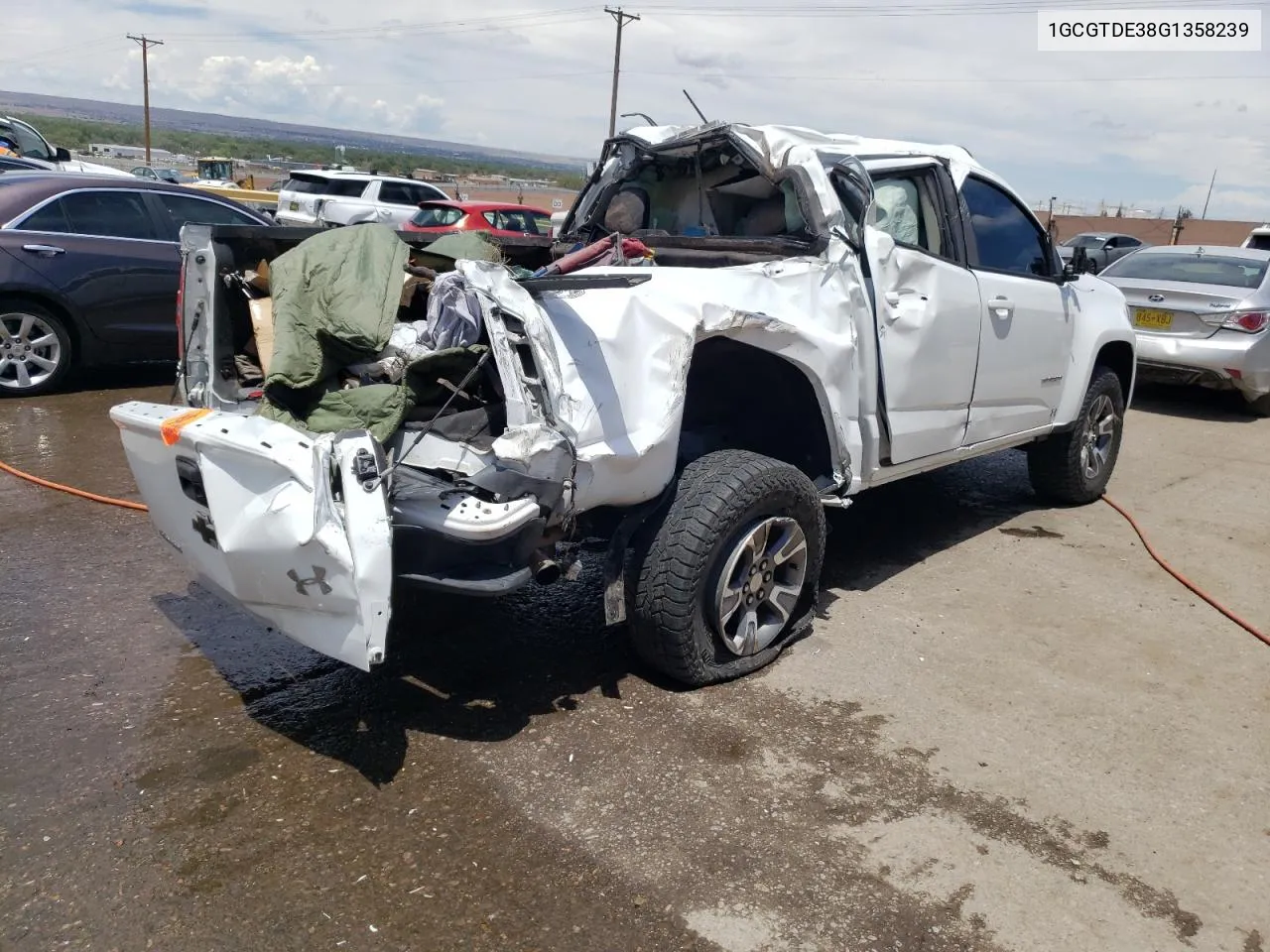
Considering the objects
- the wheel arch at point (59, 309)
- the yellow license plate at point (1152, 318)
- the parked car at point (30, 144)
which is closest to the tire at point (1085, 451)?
the yellow license plate at point (1152, 318)

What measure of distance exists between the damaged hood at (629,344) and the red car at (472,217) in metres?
13.5

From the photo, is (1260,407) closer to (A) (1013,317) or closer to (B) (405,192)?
(A) (1013,317)

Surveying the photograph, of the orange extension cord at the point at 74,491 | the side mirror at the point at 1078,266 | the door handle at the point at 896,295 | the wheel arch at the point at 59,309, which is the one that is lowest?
the orange extension cord at the point at 74,491

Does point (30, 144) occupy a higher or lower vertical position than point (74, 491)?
higher

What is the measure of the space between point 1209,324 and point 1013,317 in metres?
5.40

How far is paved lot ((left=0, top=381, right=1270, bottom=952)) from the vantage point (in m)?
2.61

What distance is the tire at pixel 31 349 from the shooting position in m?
7.54

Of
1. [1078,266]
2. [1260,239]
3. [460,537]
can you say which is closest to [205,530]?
[460,537]

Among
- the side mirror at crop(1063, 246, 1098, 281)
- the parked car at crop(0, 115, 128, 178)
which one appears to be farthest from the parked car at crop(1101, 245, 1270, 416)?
the parked car at crop(0, 115, 128, 178)

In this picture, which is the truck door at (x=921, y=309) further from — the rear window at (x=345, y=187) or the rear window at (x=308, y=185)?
the rear window at (x=308, y=185)

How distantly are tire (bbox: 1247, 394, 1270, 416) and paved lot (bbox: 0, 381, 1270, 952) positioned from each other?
5.83m

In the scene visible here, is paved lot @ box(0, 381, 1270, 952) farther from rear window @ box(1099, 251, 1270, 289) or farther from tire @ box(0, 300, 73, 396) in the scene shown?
rear window @ box(1099, 251, 1270, 289)

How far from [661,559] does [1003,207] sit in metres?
3.07

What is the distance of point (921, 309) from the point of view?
174 inches
